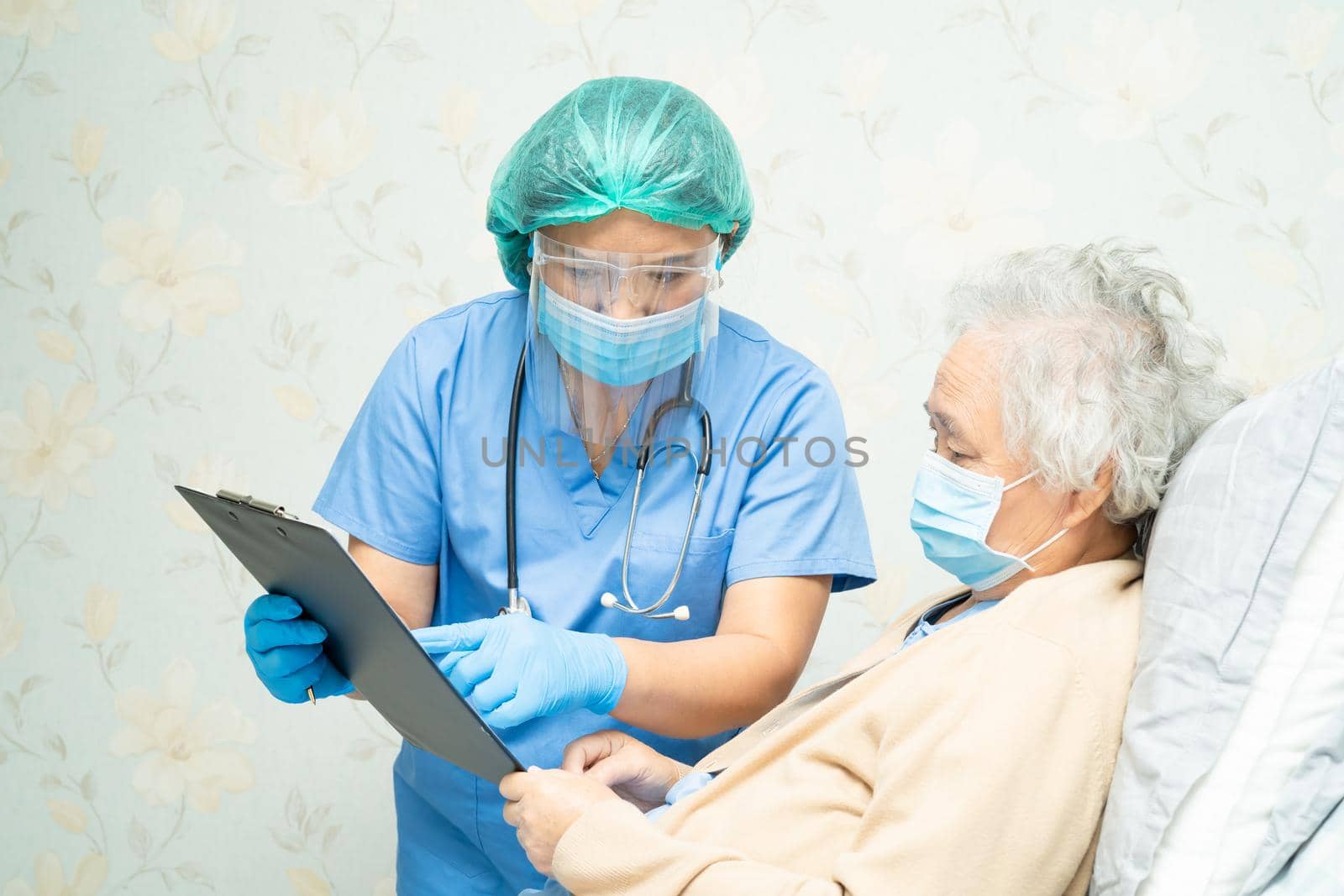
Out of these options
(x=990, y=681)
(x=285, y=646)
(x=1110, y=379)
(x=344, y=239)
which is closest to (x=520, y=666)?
(x=285, y=646)

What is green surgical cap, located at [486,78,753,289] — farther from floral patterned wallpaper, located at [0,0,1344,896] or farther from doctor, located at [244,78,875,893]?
floral patterned wallpaper, located at [0,0,1344,896]

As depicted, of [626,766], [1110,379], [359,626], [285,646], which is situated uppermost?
[1110,379]

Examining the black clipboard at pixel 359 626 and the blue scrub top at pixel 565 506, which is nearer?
the black clipboard at pixel 359 626

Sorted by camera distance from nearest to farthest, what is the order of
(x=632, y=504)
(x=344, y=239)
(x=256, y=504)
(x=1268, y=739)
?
(x=1268, y=739) < (x=256, y=504) < (x=632, y=504) < (x=344, y=239)

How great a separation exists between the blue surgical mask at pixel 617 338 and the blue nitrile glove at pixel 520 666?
0.31 m

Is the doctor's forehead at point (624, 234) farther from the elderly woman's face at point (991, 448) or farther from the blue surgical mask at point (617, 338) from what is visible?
the elderly woman's face at point (991, 448)

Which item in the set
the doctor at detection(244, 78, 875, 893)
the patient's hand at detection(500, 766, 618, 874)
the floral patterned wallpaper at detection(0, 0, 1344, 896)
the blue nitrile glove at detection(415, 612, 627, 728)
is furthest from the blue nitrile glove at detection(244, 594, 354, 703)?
the floral patterned wallpaper at detection(0, 0, 1344, 896)

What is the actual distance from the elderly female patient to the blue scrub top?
167mm

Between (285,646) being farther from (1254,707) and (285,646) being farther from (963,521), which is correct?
(1254,707)

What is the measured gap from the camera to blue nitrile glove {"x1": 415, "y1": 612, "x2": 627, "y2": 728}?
1.16 metres

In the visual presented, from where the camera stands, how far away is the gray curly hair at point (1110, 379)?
1114mm

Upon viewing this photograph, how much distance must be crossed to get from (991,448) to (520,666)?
1.69 feet

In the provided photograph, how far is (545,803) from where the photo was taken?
3.68 ft

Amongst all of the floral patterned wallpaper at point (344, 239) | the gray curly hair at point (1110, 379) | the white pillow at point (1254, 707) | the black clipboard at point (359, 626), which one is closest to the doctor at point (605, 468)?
the black clipboard at point (359, 626)
